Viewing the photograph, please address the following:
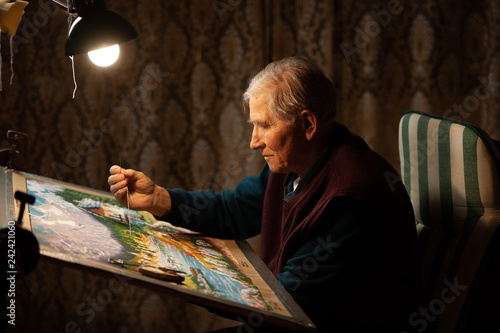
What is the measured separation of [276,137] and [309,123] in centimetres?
11

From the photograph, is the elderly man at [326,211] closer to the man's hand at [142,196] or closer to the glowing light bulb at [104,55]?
the man's hand at [142,196]

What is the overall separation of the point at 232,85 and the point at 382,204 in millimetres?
1691

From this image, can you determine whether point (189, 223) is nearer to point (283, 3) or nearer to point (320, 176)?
point (320, 176)

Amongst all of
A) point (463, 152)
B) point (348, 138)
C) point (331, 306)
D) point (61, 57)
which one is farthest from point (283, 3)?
point (331, 306)

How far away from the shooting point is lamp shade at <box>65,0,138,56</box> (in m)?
1.24

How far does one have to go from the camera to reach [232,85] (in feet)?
9.19

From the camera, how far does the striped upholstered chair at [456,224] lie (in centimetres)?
119

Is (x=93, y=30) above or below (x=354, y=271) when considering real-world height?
above

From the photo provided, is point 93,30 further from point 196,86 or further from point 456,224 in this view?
point 196,86

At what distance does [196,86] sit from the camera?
279 cm

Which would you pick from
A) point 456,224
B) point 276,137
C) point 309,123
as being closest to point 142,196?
point 276,137

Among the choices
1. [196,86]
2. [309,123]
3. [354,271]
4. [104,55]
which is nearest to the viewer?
[354,271]

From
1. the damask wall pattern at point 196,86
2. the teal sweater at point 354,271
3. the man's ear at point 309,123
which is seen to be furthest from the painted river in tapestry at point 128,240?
the damask wall pattern at point 196,86

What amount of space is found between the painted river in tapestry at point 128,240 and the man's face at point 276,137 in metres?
0.33
